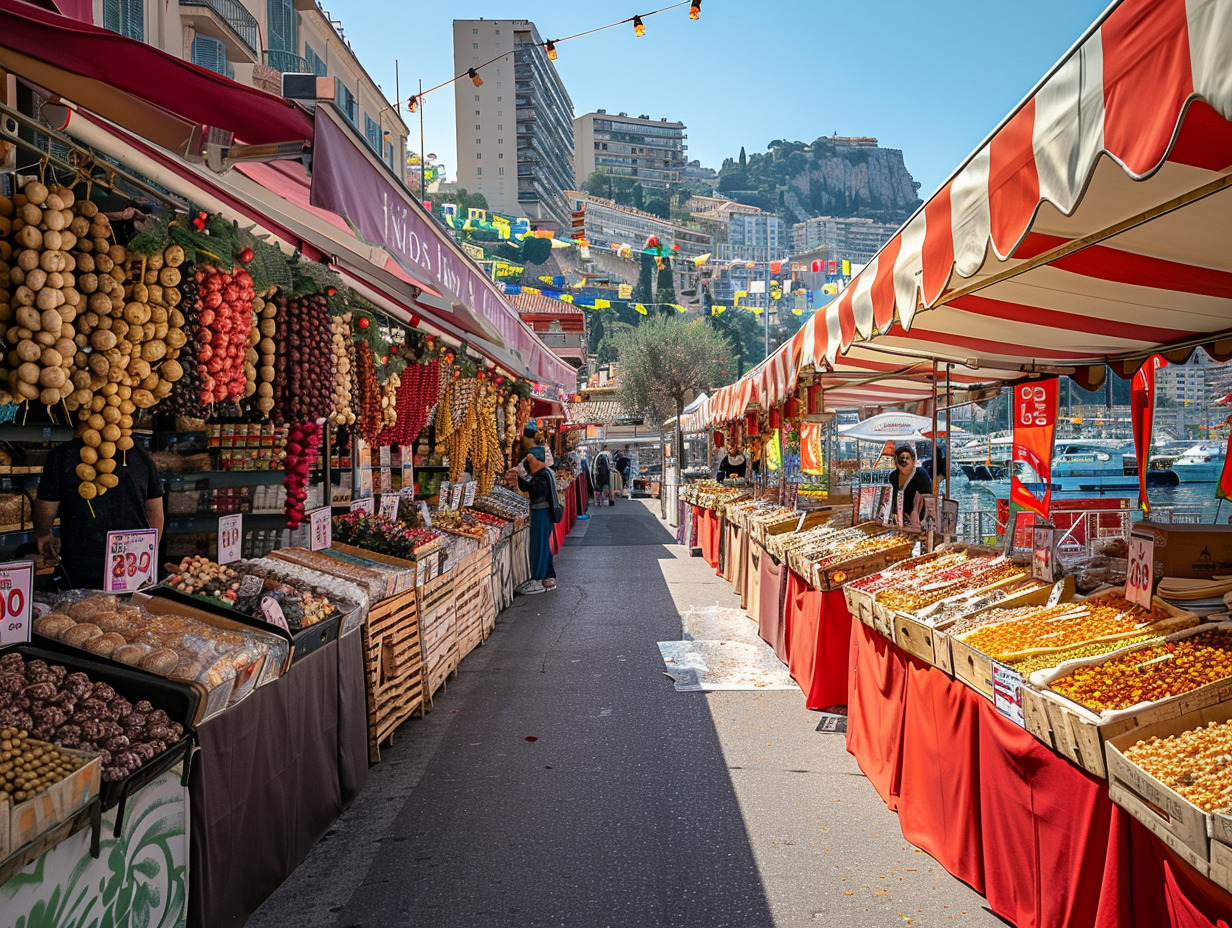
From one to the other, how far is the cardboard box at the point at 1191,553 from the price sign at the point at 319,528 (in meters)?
4.51

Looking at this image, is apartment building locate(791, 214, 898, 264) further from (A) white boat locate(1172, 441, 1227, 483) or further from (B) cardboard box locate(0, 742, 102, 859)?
(B) cardboard box locate(0, 742, 102, 859)

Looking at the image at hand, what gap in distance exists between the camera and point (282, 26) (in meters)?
23.4

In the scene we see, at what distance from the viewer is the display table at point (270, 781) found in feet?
9.22

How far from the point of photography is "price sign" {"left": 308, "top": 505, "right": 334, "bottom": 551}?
5266 mm

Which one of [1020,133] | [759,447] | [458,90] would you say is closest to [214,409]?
[1020,133]

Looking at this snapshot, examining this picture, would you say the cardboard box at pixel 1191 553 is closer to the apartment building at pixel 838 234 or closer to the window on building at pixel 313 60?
the window on building at pixel 313 60

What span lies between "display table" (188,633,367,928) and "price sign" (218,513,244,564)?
75cm

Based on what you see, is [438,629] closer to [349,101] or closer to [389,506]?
[389,506]

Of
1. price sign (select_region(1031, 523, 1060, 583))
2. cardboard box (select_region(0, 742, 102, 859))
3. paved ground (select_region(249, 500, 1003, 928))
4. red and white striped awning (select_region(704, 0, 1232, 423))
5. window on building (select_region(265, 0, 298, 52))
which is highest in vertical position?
window on building (select_region(265, 0, 298, 52))

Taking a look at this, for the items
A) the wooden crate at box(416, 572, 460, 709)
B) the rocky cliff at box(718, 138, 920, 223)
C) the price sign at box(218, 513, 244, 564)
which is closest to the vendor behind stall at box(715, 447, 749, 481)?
the wooden crate at box(416, 572, 460, 709)

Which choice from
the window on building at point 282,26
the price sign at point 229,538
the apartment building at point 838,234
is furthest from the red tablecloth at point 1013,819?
the apartment building at point 838,234

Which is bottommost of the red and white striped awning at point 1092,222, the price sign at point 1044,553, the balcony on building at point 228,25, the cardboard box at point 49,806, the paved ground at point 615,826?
the paved ground at point 615,826

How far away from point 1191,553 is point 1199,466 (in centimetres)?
1741

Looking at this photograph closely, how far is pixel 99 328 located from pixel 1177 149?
327cm
